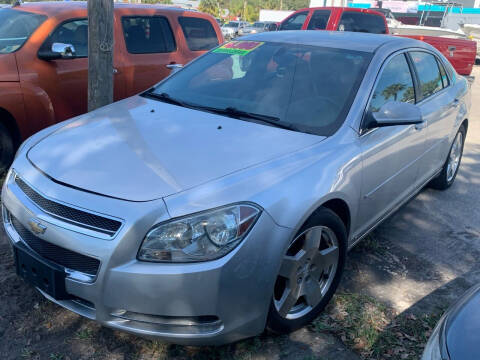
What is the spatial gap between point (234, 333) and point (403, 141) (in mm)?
2010

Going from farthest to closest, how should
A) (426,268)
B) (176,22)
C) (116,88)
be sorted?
(176,22)
(116,88)
(426,268)

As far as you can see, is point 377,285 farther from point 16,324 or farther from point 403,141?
point 16,324

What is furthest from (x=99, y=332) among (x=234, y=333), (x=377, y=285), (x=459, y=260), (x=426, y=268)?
(x=459, y=260)

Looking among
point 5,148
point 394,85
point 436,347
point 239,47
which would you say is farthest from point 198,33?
point 436,347

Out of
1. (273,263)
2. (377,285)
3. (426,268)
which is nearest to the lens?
(273,263)

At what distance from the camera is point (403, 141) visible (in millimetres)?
3492

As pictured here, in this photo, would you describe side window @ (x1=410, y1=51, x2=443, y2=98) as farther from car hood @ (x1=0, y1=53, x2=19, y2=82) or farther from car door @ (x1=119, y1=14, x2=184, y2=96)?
car hood @ (x1=0, y1=53, x2=19, y2=82)

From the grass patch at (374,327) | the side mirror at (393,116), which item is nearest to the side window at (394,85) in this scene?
the side mirror at (393,116)

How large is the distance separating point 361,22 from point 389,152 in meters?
8.31

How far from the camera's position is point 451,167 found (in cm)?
519

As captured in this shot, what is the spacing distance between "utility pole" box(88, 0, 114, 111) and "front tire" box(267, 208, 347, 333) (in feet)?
9.42

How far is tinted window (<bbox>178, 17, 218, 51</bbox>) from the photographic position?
6203 mm

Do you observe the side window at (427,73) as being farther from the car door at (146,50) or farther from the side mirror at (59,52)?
the side mirror at (59,52)

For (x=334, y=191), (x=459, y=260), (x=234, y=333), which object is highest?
(x=334, y=191)
